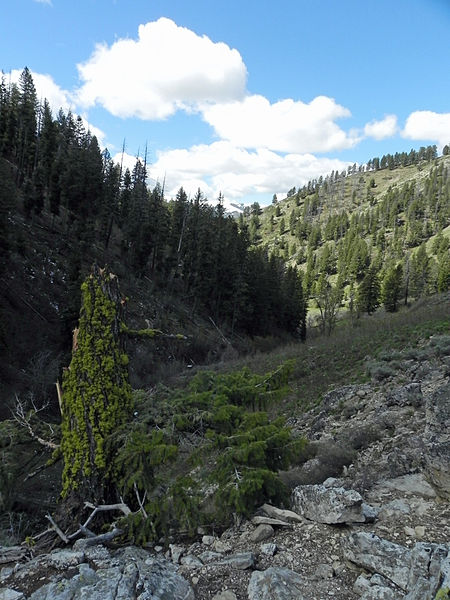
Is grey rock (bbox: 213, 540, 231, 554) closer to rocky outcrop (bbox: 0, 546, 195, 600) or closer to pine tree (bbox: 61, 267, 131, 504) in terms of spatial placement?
rocky outcrop (bbox: 0, 546, 195, 600)

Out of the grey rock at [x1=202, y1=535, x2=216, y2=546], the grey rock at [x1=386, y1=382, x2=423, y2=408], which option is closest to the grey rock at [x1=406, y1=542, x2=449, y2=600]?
the grey rock at [x1=202, y1=535, x2=216, y2=546]

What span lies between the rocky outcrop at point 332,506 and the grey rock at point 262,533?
55 cm

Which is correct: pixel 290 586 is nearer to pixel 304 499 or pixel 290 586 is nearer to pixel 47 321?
pixel 304 499

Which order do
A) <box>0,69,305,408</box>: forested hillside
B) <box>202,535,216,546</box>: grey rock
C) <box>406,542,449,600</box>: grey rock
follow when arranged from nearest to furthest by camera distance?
<box>406,542,449,600</box>: grey rock → <box>202,535,216,546</box>: grey rock → <box>0,69,305,408</box>: forested hillside

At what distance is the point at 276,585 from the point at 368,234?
378 ft

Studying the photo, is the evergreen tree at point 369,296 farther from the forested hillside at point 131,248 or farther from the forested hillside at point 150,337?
the forested hillside at point 131,248

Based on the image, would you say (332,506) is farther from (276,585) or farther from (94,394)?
(94,394)

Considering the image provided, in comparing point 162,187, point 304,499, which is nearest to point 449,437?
point 304,499

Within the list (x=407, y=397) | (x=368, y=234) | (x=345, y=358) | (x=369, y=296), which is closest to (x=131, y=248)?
(x=345, y=358)

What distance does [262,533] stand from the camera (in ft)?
14.1

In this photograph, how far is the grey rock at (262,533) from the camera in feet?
14.0

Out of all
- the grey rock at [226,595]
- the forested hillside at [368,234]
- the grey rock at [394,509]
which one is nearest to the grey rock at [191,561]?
the grey rock at [226,595]

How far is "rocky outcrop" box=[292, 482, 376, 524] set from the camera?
4273 millimetres

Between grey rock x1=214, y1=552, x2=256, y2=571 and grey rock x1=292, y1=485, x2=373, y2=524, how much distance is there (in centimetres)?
104
